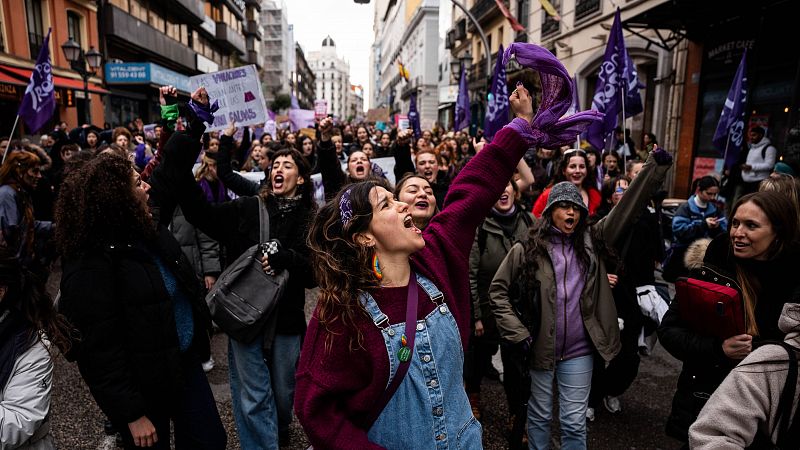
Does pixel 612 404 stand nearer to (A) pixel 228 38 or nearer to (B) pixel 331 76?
(A) pixel 228 38

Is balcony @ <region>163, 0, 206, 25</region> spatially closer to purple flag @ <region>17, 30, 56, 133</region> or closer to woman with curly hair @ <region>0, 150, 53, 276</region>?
purple flag @ <region>17, 30, 56, 133</region>

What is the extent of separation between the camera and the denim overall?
5.37ft

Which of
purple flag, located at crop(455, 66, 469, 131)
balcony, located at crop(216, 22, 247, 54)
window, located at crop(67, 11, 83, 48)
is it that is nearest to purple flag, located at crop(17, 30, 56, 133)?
purple flag, located at crop(455, 66, 469, 131)

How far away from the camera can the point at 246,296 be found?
297cm

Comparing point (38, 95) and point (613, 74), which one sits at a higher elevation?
point (613, 74)

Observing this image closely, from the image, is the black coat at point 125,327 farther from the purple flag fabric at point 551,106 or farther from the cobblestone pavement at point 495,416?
the purple flag fabric at point 551,106

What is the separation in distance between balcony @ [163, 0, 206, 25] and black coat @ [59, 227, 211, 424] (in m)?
30.0

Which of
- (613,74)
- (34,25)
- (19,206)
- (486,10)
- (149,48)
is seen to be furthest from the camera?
(486,10)

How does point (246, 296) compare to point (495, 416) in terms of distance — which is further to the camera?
point (495, 416)

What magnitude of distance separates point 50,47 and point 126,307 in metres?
21.3

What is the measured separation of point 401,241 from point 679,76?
39.9 ft

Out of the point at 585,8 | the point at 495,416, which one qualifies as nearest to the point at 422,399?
the point at 495,416

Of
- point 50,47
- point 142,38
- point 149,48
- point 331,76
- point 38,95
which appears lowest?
point 38,95

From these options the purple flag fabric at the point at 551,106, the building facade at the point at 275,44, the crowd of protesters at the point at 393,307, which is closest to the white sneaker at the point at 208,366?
the crowd of protesters at the point at 393,307
